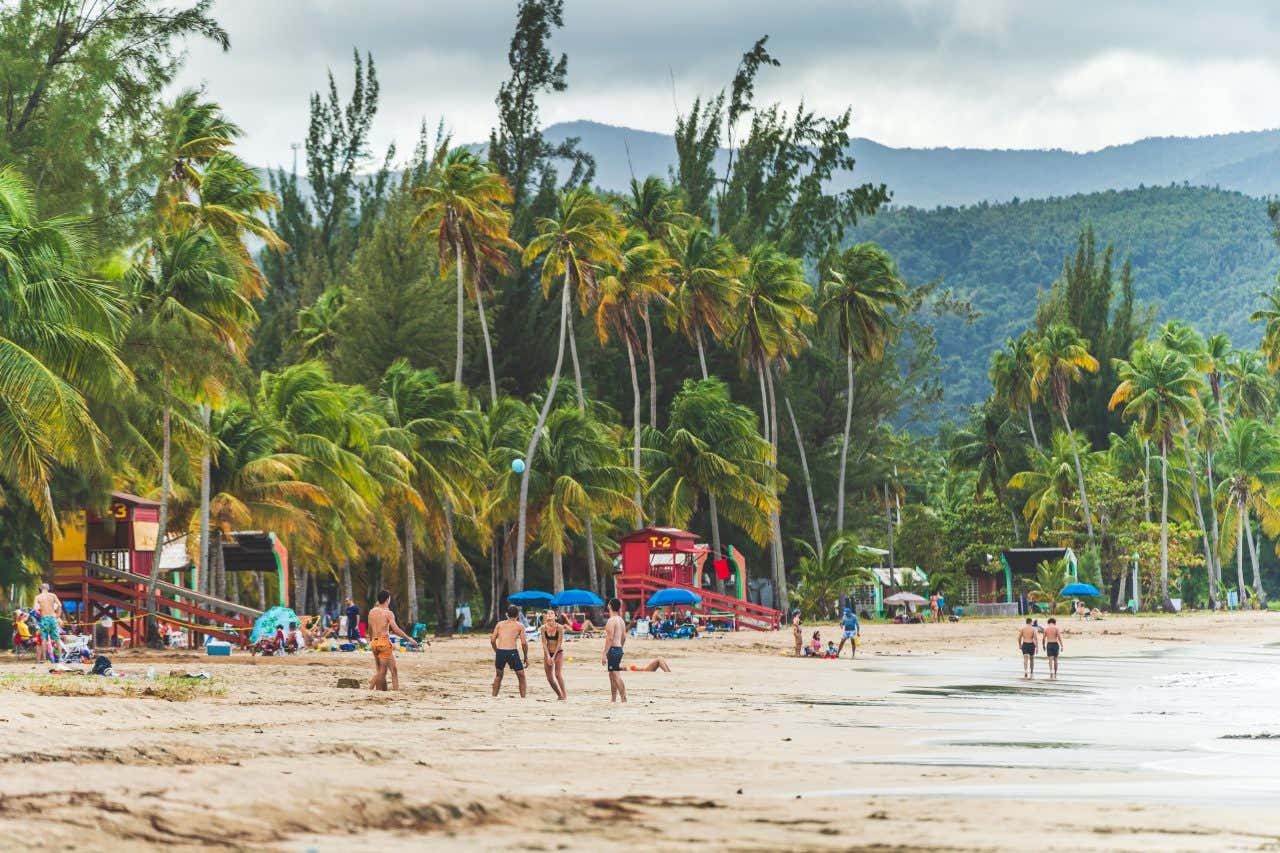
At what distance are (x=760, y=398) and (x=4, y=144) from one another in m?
38.6

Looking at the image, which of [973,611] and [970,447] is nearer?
[973,611]

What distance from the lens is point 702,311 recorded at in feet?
188

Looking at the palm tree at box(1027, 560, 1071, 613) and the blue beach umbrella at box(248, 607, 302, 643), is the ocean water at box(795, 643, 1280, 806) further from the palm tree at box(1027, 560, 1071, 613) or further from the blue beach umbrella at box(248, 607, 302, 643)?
the palm tree at box(1027, 560, 1071, 613)

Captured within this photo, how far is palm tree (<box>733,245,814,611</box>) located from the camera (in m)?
56.4

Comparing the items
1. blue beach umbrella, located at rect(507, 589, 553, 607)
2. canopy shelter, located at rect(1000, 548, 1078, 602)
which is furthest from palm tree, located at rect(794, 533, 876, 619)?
canopy shelter, located at rect(1000, 548, 1078, 602)

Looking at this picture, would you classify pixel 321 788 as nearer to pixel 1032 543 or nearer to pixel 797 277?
pixel 797 277

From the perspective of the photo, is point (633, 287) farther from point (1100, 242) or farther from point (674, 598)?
point (1100, 242)

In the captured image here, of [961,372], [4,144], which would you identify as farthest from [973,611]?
[961,372]

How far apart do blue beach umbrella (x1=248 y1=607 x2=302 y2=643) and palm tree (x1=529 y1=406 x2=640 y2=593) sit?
1521cm

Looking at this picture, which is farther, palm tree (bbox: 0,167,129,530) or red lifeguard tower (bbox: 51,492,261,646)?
red lifeguard tower (bbox: 51,492,261,646)

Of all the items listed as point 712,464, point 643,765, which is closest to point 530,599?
point 712,464

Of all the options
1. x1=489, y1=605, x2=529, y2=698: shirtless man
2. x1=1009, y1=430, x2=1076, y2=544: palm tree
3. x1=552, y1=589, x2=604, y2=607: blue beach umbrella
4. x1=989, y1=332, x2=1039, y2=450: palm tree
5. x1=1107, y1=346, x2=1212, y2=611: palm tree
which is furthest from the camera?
x1=989, y1=332, x2=1039, y2=450: palm tree

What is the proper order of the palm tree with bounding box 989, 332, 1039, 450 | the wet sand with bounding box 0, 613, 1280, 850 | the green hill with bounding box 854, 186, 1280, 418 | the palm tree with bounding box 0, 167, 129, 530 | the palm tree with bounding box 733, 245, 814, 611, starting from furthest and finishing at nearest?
the green hill with bounding box 854, 186, 1280, 418
the palm tree with bounding box 989, 332, 1039, 450
the palm tree with bounding box 733, 245, 814, 611
the palm tree with bounding box 0, 167, 129, 530
the wet sand with bounding box 0, 613, 1280, 850

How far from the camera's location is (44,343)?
24.0 meters
